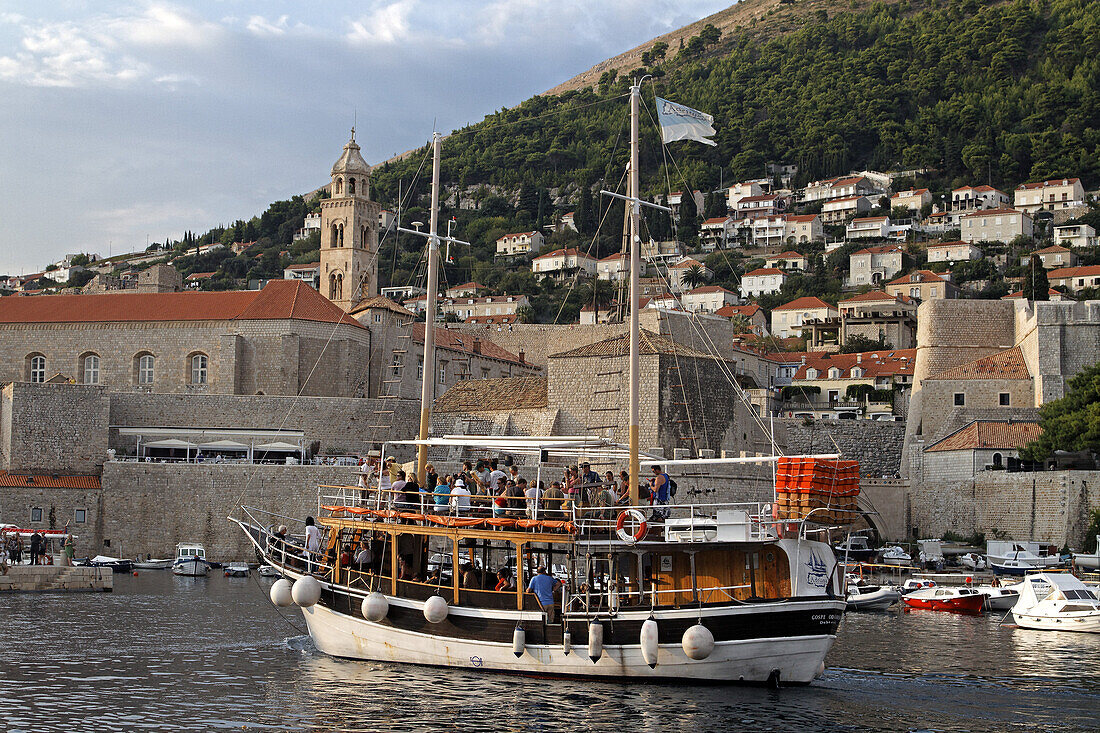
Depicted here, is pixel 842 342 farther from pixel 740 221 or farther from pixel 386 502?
pixel 386 502

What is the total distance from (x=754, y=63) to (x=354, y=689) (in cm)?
14281

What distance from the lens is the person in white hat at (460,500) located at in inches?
728

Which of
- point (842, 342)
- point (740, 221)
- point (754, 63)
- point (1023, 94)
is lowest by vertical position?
point (842, 342)

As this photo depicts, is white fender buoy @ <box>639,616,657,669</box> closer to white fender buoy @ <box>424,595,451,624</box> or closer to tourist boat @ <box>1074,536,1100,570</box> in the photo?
white fender buoy @ <box>424,595,451,624</box>

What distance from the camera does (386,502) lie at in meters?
19.3

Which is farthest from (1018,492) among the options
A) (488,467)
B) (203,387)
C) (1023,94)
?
(1023,94)

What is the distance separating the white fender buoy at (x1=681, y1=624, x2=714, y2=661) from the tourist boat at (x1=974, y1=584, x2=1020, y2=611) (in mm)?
17925

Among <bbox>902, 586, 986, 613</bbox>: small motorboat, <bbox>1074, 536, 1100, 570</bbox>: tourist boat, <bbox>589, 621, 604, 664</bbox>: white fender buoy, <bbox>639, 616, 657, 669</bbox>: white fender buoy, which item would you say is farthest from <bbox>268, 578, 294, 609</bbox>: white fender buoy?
<bbox>1074, 536, 1100, 570</bbox>: tourist boat

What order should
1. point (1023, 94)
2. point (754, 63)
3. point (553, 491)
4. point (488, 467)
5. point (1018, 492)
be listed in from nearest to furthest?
1. point (553, 491)
2. point (488, 467)
3. point (1018, 492)
4. point (1023, 94)
5. point (754, 63)

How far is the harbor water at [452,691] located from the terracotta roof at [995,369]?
24.2 m

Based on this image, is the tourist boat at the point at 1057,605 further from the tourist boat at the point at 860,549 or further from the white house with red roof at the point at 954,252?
the white house with red roof at the point at 954,252

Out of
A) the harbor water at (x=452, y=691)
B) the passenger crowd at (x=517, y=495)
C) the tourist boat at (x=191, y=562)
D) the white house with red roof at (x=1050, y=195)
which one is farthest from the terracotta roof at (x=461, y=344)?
the white house with red roof at (x=1050, y=195)

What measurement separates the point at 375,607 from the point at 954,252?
87.7 meters

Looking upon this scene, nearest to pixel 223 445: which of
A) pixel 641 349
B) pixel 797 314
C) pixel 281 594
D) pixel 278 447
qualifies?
pixel 278 447
